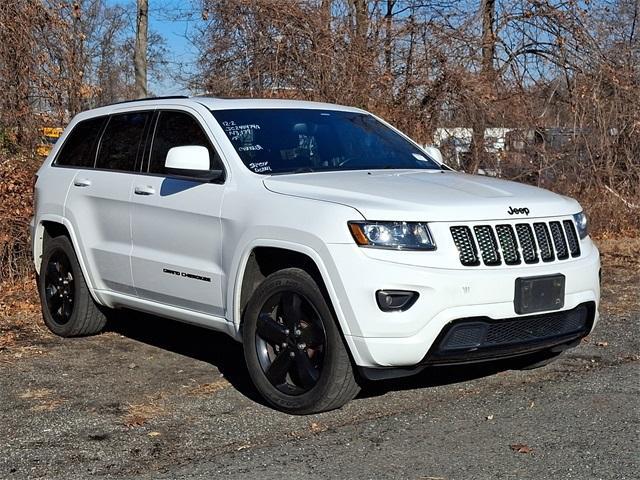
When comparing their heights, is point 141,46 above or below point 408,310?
above

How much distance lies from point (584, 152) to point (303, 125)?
7.67 meters

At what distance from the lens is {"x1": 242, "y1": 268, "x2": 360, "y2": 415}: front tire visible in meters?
5.06

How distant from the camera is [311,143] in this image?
20.5ft

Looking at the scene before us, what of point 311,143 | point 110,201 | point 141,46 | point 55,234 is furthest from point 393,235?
point 141,46

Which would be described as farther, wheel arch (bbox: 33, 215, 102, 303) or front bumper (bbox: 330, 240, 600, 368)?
wheel arch (bbox: 33, 215, 102, 303)

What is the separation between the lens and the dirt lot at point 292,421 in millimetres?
4488

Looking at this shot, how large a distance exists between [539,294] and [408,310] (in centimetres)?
77

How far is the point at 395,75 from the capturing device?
480 inches

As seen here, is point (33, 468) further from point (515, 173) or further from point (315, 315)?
point (515, 173)

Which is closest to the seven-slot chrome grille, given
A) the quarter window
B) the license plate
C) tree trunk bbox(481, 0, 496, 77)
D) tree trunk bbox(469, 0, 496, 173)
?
the license plate

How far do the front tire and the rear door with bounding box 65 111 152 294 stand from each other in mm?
1405

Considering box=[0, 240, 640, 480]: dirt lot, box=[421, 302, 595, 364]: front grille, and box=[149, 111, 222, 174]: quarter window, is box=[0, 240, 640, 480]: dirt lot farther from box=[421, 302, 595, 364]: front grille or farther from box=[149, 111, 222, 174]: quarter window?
box=[149, 111, 222, 174]: quarter window

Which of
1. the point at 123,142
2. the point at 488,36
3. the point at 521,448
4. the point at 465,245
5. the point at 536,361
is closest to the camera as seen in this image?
the point at 521,448

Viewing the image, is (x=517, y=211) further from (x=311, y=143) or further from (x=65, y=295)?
(x=65, y=295)
